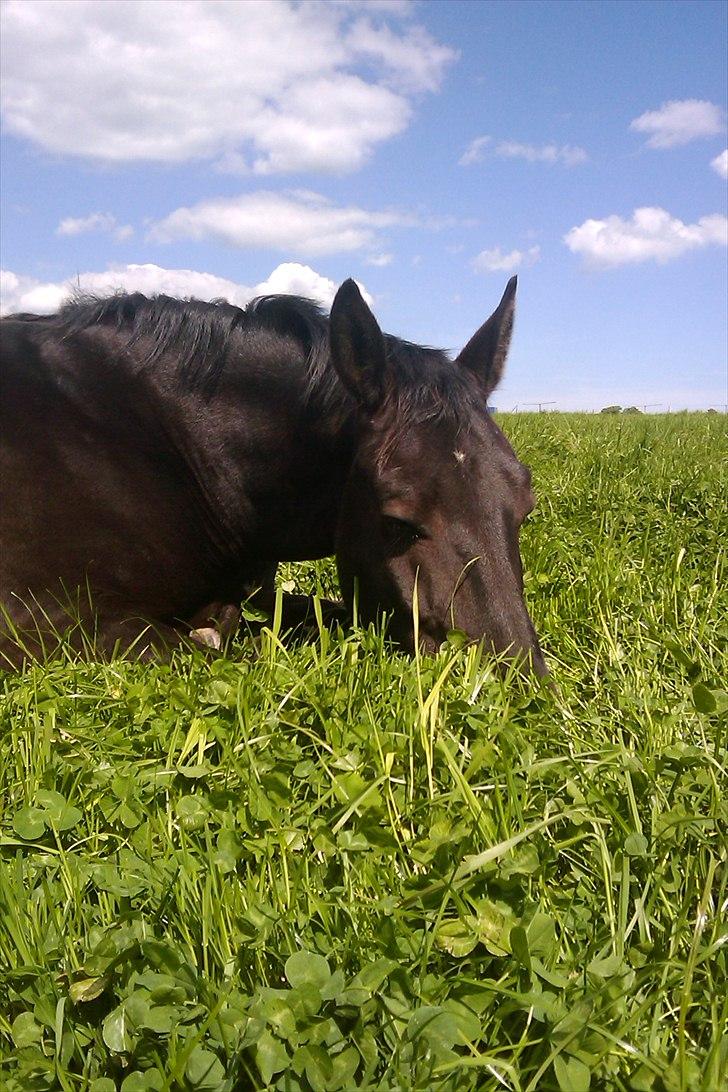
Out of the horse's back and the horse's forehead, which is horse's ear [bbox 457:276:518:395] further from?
the horse's back

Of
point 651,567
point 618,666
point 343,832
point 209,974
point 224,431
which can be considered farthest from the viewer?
point 651,567

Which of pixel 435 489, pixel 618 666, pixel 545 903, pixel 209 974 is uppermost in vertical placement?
pixel 435 489

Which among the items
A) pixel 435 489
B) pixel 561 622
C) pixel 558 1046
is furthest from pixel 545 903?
pixel 561 622

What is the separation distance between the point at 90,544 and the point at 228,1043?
263cm

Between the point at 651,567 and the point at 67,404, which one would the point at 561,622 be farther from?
the point at 67,404

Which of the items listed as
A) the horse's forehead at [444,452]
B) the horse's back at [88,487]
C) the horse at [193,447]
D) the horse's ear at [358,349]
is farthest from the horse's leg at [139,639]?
the horse's ear at [358,349]

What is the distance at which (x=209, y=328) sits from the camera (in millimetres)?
3807

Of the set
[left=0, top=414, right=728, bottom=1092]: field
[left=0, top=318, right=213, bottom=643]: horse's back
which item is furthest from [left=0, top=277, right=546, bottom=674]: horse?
[left=0, top=414, right=728, bottom=1092]: field

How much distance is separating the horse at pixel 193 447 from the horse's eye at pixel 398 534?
0.06m

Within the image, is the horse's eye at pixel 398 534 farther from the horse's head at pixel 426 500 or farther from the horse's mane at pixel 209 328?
the horse's mane at pixel 209 328

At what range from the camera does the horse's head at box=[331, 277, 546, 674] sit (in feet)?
9.23

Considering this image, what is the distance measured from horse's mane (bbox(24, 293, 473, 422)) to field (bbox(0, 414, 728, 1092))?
50.2 inches

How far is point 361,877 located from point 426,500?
1.53 meters

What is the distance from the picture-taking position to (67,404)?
378 centimetres
